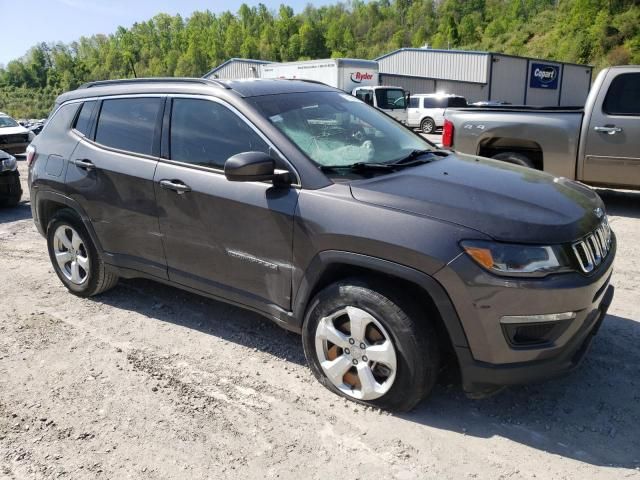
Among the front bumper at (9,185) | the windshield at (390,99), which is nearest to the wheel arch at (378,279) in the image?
the front bumper at (9,185)

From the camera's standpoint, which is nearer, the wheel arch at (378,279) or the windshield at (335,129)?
the wheel arch at (378,279)

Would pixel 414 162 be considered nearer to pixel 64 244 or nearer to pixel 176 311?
pixel 176 311

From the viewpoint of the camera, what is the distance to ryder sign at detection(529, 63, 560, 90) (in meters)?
42.2

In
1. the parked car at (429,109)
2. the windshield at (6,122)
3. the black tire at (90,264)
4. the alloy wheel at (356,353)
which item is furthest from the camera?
the parked car at (429,109)

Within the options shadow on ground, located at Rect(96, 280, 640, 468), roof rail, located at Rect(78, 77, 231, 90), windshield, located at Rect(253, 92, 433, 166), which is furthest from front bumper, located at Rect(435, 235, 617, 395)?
roof rail, located at Rect(78, 77, 231, 90)

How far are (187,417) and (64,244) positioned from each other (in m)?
2.36

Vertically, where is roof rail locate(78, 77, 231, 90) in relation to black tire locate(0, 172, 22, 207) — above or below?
above

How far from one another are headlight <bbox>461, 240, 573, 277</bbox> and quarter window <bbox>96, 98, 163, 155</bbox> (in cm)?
237

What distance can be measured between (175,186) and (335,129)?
1.10 m

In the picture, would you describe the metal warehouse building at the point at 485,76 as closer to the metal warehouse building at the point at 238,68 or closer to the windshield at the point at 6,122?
the metal warehouse building at the point at 238,68

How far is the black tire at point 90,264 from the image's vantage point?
4.37 meters

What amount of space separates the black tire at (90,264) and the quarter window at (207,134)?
1.27 meters

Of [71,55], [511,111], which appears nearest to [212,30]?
[71,55]

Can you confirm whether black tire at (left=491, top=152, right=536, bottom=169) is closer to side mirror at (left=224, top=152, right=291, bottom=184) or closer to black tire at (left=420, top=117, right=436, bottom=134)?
side mirror at (left=224, top=152, right=291, bottom=184)
